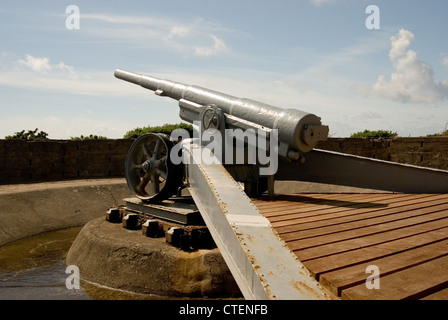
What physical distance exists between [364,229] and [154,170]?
11.8 ft

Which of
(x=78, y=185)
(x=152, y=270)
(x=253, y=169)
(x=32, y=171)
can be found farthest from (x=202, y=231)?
(x=32, y=171)

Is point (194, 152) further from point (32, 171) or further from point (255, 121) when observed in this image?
point (32, 171)

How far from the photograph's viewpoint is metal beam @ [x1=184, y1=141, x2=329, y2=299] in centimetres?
228

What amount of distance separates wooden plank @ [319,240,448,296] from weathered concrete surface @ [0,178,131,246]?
23.5 feet

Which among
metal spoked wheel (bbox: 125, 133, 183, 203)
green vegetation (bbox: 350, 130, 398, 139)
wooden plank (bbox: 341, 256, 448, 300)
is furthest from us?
green vegetation (bbox: 350, 130, 398, 139)

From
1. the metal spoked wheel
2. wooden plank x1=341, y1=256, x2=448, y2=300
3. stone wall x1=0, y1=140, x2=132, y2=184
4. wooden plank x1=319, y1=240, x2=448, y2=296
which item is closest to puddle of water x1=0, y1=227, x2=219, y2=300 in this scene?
the metal spoked wheel

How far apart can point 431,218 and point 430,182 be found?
1894mm

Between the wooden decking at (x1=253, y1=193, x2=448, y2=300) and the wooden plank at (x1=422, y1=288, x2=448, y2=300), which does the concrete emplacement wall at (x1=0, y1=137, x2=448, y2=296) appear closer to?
the wooden decking at (x1=253, y1=193, x2=448, y2=300)

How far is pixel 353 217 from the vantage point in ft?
13.1

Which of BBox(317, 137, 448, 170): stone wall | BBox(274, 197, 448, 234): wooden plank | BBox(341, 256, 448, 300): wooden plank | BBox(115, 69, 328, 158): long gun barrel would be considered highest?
BBox(115, 69, 328, 158): long gun barrel

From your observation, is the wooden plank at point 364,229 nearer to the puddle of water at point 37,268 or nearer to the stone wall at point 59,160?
the puddle of water at point 37,268

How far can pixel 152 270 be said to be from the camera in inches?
202

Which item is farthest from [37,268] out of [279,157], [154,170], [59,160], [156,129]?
[156,129]

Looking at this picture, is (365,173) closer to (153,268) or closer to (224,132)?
(224,132)
